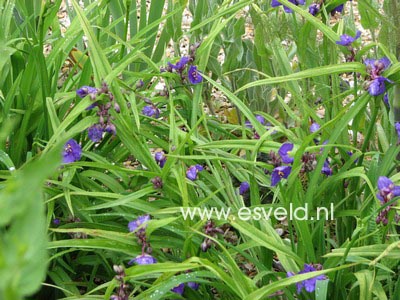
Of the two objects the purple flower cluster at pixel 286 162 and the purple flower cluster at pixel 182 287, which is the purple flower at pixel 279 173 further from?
the purple flower cluster at pixel 182 287

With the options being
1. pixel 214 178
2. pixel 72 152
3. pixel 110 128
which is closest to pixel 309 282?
pixel 214 178

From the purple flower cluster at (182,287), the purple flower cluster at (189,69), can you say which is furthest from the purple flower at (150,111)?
the purple flower cluster at (182,287)

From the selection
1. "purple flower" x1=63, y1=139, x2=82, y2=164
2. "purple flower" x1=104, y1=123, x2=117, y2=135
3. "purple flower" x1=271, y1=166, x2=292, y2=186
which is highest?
"purple flower" x1=104, y1=123, x2=117, y2=135

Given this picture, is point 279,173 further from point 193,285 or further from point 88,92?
point 88,92

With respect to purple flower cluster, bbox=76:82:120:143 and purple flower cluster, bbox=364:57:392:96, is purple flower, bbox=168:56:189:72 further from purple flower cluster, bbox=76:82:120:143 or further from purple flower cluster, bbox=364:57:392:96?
purple flower cluster, bbox=364:57:392:96

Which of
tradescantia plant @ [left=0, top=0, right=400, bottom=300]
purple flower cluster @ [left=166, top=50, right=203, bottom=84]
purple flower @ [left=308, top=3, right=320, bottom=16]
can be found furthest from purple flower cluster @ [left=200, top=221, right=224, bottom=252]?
purple flower @ [left=308, top=3, right=320, bottom=16]

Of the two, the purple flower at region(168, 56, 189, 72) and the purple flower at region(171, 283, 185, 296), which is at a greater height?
the purple flower at region(168, 56, 189, 72)
